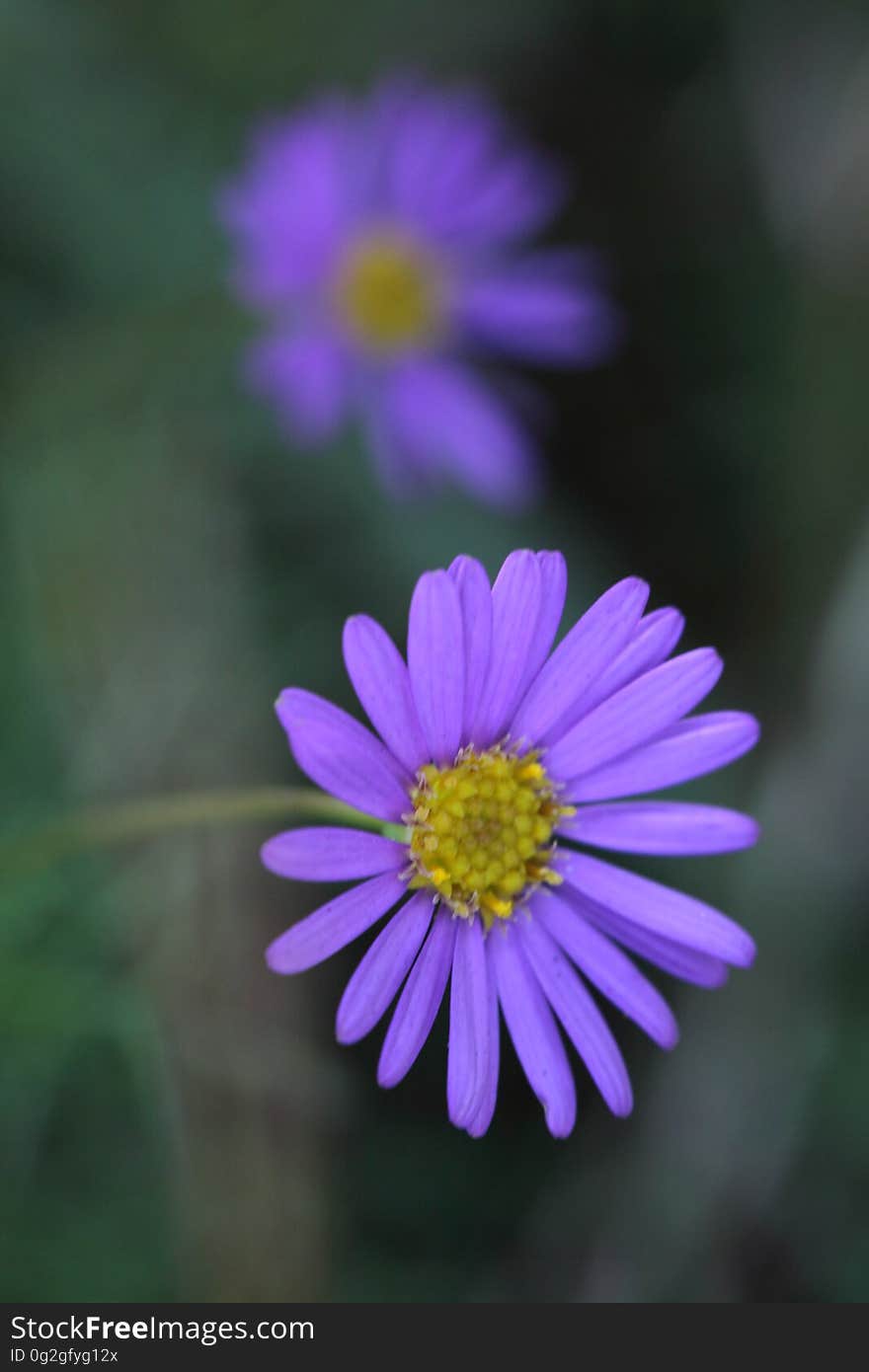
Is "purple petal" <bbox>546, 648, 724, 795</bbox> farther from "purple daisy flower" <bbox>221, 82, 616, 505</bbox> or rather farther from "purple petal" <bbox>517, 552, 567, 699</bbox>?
"purple daisy flower" <bbox>221, 82, 616, 505</bbox>

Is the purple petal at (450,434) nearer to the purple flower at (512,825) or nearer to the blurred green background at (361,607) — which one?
the blurred green background at (361,607)

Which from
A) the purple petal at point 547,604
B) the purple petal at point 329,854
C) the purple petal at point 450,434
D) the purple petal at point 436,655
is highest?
the purple petal at point 450,434

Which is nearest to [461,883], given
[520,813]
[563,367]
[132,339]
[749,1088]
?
[520,813]

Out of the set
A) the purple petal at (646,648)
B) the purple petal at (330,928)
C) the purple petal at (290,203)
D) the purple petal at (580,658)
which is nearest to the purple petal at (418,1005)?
the purple petal at (330,928)

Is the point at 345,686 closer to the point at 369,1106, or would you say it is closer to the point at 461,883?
the point at 369,1106

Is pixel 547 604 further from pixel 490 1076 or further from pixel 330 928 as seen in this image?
pixel 490 1076

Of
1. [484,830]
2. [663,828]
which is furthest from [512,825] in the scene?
[663,828]

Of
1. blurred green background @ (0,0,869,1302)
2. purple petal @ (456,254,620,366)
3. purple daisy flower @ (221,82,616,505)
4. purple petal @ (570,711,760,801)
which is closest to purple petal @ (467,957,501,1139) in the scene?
purple petal @ (570,711,760,801)
